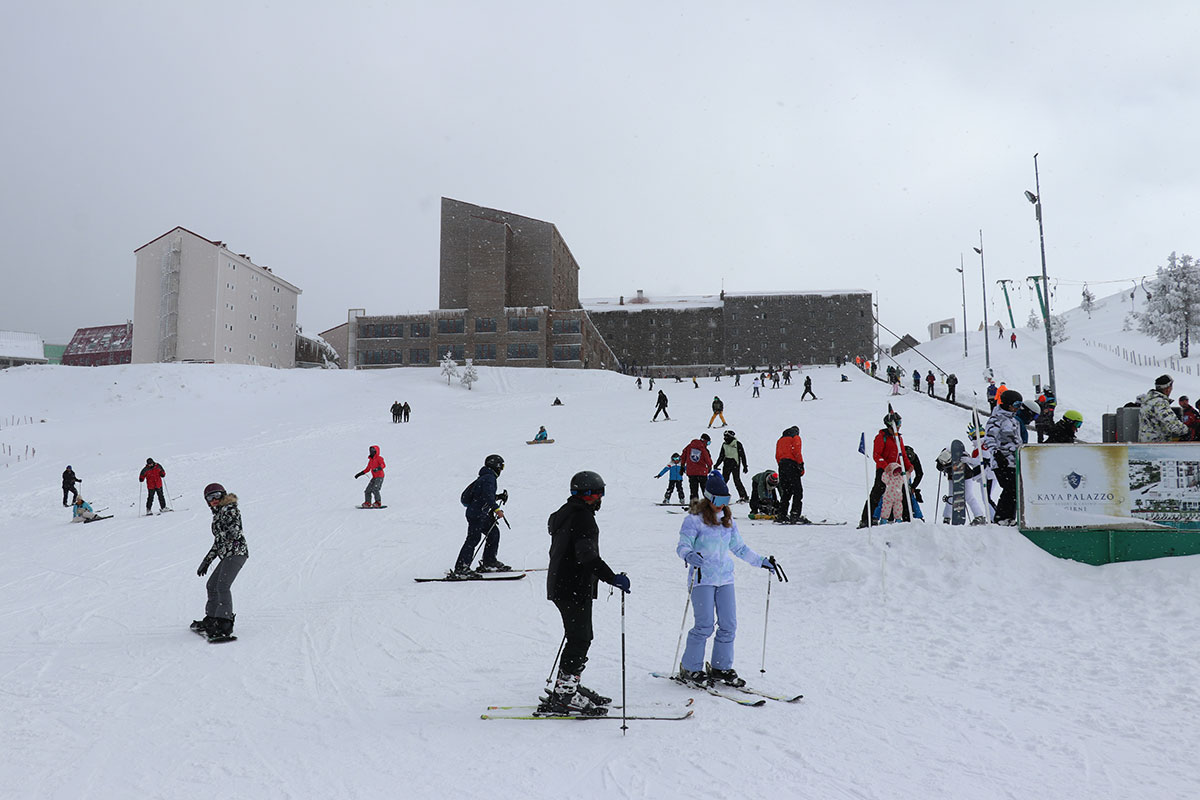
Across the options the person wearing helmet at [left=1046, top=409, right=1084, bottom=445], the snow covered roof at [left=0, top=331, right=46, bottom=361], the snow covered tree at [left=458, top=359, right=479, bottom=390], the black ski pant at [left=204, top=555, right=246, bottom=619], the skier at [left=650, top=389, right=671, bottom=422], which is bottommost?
the black ski pant at [left=204, top=555, right=246, bottom=619]

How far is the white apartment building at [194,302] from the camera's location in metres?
57.5

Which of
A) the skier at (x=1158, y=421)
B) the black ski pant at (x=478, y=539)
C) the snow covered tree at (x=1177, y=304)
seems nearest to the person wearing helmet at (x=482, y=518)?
→ the black ski pant at (x=478, y=539)

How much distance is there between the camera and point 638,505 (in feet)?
49.2

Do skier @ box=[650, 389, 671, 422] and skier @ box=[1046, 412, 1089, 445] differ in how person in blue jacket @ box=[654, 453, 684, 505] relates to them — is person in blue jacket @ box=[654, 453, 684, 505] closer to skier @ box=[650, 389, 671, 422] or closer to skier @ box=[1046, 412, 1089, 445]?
skier @ box=[1046, 412, 1089, 445]

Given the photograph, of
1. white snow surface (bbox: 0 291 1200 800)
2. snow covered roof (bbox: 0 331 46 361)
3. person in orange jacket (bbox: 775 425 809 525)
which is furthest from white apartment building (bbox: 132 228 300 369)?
person in orange jacket (bbox: 775 425 809 525)

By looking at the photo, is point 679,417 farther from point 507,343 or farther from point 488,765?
point 507,343

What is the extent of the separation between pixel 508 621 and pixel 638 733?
304cm

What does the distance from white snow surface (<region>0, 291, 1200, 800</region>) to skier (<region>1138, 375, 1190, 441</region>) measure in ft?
5.49

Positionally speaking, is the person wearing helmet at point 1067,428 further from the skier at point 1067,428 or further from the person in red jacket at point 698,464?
the person in red jacket at point 698,464

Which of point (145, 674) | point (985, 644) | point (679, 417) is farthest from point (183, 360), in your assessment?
point (985, 644)

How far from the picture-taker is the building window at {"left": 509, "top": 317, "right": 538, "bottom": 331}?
66.6 meters

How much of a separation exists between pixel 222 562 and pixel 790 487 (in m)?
8.42

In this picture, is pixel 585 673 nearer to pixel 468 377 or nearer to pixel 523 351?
pixel 468 377

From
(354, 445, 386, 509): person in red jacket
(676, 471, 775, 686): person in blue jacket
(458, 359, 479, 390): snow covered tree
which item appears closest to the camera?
(676, 471, 775, 686): person in blue jacket
